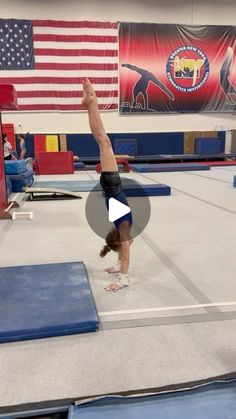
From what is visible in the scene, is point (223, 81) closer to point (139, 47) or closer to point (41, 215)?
point (139, 47)

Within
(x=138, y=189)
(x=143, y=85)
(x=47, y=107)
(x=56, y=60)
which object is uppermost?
(x=56, y=60)

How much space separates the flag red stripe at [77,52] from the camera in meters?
11.4

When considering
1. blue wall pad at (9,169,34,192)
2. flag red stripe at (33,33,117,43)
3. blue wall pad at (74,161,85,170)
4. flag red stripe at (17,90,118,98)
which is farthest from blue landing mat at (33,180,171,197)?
flag red stripe at (33,33,117,43)

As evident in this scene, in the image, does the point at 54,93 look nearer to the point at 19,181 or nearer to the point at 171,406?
the point at 19,181

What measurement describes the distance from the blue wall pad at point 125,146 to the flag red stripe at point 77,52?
284cm

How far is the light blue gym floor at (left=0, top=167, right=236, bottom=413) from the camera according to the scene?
63.4 inches

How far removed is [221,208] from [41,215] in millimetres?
2619

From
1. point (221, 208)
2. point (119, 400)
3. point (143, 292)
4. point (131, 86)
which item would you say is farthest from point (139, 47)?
point (119, 400)

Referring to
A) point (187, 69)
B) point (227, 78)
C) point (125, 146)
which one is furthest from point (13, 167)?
point (227, 78)

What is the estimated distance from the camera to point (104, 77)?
39.4ft

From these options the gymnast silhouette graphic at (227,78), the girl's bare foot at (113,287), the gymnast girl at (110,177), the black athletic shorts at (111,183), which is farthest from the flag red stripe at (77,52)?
the girl's bare foot at (113,287)

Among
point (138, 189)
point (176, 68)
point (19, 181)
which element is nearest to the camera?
point (138, 189)

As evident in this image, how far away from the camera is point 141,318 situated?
2.18 m
